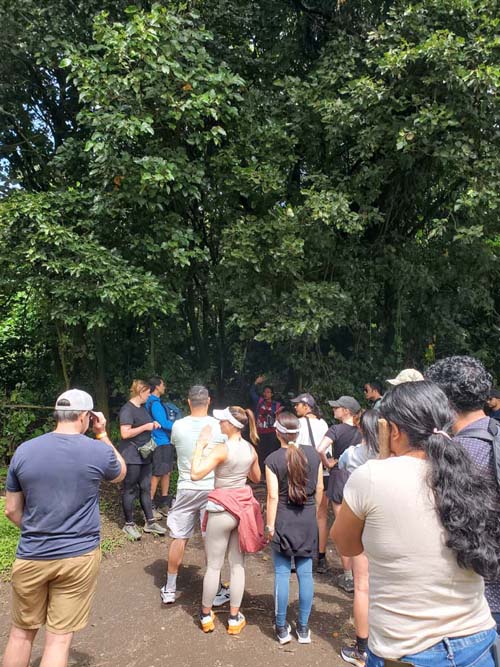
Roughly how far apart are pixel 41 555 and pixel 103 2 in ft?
23.0

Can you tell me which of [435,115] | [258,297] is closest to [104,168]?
[258,297]

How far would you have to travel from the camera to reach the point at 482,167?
230 inches

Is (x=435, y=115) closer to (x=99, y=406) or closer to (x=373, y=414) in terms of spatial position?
(x=373, y=414)

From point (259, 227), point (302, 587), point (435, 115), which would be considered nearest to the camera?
point (302, 587)

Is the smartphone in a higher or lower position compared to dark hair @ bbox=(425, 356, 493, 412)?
lower

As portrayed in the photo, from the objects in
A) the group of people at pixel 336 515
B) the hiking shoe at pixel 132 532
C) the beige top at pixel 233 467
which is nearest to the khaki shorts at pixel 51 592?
the group of people at pixel 336 515

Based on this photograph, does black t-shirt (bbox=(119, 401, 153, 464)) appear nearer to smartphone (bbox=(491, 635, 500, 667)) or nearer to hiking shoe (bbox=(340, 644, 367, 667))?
hiking shoe (bbox=(340, 644, 367, 667))

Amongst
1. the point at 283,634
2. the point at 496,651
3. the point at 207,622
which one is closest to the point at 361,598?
the point at 283,634

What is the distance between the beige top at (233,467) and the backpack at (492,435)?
190 centimetres

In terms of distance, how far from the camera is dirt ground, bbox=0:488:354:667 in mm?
3494

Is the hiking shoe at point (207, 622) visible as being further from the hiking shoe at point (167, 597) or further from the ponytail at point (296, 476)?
the ponytail at point (296, 476)

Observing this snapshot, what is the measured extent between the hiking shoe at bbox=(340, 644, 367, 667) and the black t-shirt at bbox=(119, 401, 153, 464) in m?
2.97

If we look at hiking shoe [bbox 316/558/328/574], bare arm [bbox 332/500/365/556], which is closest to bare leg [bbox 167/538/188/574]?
hiking shoe [bbox 316/558/328/574]

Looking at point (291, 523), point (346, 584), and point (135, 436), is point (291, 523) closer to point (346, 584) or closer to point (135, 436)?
point (346, 584)
